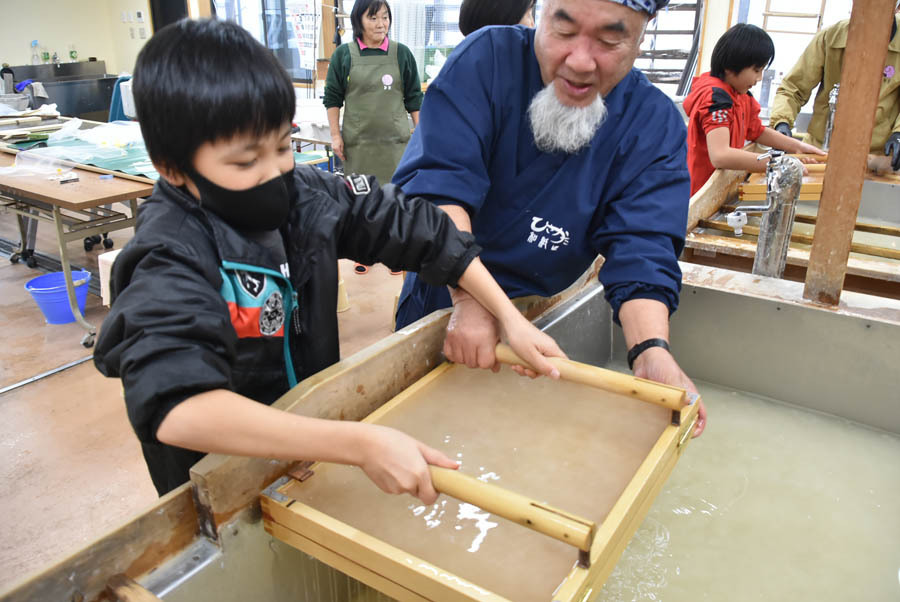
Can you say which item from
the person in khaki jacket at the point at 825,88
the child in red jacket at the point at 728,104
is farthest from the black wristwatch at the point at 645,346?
the person in khaki jacket at the point at 825,88

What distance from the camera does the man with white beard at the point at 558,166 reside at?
1.28 m

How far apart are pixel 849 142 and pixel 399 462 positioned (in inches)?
51.5

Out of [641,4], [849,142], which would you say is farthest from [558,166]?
[849,142]

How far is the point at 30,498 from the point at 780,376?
2469 millimetres

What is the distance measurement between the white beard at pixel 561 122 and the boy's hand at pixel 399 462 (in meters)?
0.81

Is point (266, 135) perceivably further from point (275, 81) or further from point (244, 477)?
point (244, 477)

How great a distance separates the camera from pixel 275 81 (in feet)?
2.77

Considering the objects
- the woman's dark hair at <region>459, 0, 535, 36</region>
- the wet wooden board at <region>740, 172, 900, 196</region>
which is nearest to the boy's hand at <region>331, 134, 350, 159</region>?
the woman's dark hair at <region>459, 0, 535, 36</region>

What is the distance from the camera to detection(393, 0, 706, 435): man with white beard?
1.28m

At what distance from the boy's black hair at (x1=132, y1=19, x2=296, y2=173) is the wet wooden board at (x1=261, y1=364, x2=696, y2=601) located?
1.64 ft

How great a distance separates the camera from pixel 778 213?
64.9 inches

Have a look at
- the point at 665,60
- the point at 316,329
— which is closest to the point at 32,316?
the point at 316,329

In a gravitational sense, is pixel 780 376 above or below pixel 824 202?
below

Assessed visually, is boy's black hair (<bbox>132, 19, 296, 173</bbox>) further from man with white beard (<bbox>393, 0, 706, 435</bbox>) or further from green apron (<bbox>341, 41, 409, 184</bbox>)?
green apron (<bbox>341, 41, 409, 184</bbox>)
